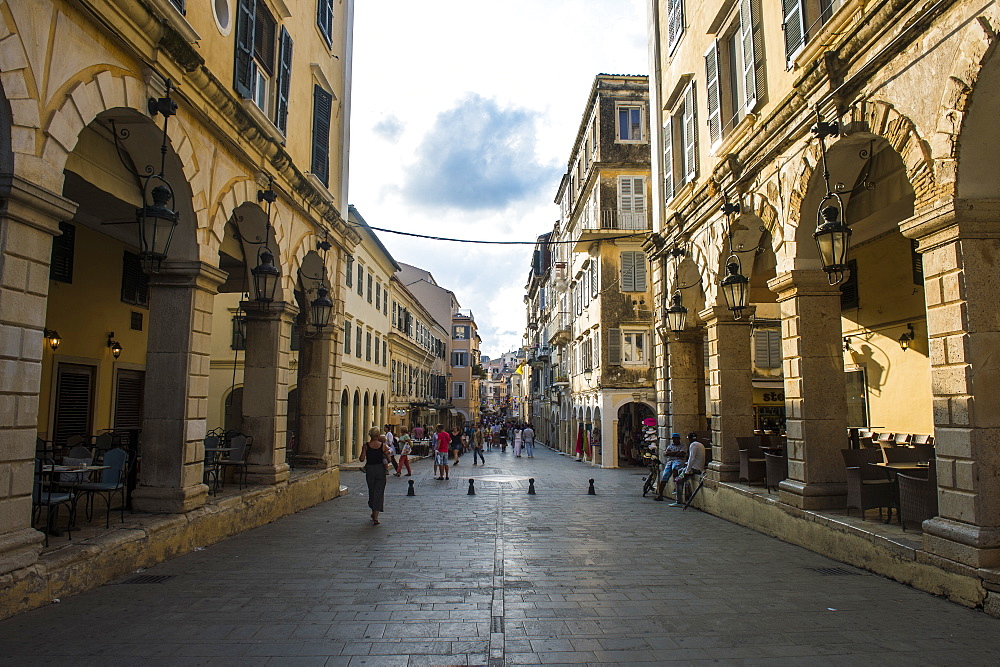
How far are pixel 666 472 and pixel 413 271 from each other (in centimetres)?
5308

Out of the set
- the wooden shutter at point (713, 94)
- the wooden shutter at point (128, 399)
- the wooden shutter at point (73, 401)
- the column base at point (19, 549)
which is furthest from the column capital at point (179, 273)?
the wooden shutter at point (713, 94)

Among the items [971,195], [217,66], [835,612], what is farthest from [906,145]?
[217,66]

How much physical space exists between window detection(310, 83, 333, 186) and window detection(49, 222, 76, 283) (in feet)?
16.0

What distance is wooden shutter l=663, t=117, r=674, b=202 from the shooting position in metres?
16.2

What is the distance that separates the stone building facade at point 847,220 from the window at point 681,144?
0.07m

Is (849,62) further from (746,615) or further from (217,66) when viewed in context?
(217,66)

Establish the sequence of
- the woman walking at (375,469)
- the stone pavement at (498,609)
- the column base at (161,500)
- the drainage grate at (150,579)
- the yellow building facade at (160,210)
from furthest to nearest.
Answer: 1. the woman walking at (375,469)
2. the column base at (161,500)
3. the drainage grate at (150,579)
4. the yellow building facade at (160,210)
5. the stone pavement at (498,609)

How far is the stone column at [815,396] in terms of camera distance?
31.0 ft

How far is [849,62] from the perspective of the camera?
8.36 metres

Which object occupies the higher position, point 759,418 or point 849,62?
point 849,62

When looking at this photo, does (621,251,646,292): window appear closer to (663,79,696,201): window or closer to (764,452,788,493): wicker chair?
(663,79,696,201): window

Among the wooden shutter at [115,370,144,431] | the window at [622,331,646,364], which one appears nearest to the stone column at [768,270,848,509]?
the wooden shutter at [115,370,144,431]

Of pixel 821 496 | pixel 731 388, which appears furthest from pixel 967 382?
pixel 731 388

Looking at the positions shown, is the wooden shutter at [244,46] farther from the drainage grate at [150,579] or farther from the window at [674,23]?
the window at [674,23]
